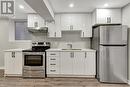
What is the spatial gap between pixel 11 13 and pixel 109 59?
10.1 ft

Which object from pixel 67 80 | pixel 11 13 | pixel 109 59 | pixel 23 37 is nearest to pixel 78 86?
pixel 67 80

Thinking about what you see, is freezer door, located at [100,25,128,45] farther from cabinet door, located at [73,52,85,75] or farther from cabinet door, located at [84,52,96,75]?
cabinet door, located at [73,52,85,75]

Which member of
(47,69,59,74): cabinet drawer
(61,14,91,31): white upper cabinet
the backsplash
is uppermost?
(61,14,91,31): white upper cabinet

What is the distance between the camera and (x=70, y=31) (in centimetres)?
587

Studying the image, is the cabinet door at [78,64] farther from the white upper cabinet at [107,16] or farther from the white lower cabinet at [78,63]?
the white upper cabinet at [107,16]

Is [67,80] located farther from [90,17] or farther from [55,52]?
[90,17]

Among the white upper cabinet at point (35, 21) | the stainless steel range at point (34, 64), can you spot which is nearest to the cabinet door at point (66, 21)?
the white upper cabinet at point (35, 21)

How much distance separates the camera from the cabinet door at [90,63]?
16.3 feet

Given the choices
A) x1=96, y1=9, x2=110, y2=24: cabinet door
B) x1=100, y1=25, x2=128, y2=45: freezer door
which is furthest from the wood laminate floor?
x1=96, y1=9, x2=110, y2=24: cabinet door

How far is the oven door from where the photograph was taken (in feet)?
16.4

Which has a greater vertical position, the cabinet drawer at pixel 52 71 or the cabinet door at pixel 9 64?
the cabinet door at pixel 9 64

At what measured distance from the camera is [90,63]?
4988mm

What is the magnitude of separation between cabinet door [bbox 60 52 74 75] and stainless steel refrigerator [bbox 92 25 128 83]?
44.6 inches

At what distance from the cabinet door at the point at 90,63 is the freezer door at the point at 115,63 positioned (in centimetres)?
57
